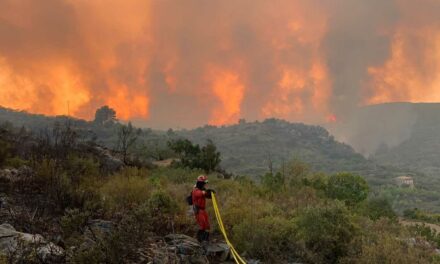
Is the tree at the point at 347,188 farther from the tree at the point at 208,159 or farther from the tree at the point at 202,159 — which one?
the tree at the point at 208,159

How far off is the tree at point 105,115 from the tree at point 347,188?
483ft

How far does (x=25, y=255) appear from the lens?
7113 millimetres

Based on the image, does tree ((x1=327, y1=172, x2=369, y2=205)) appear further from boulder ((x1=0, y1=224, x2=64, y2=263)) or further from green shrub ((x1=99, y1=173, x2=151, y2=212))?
boulder ((x1=0, y1=224, x2=64, y2=263))

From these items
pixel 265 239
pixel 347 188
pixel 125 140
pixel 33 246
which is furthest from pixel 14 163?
pixel 347 188

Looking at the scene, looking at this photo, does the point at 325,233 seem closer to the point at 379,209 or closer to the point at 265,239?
the point at 265,239

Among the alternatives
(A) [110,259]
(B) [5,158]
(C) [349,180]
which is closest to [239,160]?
(C) [349,180]

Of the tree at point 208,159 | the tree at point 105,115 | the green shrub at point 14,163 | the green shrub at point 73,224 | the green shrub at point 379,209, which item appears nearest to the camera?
the green shrub at point 73,224

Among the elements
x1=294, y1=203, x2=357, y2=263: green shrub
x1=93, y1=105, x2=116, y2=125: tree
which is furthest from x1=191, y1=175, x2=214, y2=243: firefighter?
x1=93, y1=105, x2=116, y2=125: tree

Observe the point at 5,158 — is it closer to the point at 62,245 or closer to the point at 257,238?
the point at 62,245

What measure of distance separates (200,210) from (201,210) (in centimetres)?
3

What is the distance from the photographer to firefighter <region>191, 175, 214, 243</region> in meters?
11.1

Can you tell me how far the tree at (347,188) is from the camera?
28.8m

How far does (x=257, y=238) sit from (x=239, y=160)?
507 ft

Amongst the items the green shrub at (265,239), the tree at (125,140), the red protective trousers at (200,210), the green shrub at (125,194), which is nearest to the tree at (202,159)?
the tree at (125,140)
